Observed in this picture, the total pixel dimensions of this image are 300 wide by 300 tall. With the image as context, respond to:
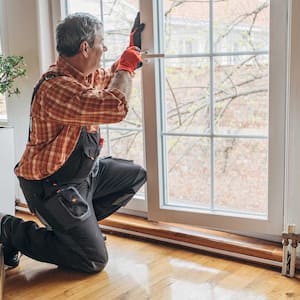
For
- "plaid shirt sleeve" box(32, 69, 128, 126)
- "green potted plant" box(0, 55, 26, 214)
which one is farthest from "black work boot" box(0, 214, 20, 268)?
"plaid shirt sleeve" box(32, 69, 128, 126)

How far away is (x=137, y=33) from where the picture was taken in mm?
2391

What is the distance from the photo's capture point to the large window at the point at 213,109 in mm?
2139

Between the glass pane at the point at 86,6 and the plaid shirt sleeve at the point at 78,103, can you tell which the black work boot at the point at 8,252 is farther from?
the glass pane at the point at 86,6

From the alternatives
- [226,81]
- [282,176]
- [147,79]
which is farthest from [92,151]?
[282,176]

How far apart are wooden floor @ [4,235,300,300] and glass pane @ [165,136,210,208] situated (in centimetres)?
26

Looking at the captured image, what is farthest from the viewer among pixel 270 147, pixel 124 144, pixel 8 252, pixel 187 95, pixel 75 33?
pixel 124 144

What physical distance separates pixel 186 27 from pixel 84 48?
53cm

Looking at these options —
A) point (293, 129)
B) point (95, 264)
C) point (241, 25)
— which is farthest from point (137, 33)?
point (95, 264)

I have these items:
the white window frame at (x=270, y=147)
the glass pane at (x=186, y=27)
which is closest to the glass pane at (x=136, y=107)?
the white window frame at (x=270, y=147)

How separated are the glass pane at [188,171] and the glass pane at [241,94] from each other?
A: 0.16 meters

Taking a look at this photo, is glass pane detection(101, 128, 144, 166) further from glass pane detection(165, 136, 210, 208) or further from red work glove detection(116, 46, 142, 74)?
red work glove detection(116, 46, 142, 74)

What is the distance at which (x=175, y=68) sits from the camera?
2371 millimetres

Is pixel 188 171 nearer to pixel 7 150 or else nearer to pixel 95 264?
pixel 95 264

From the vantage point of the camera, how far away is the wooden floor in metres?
1.96
